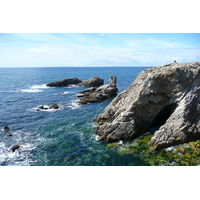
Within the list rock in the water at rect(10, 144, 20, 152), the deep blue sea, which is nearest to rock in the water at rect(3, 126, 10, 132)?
the deep blue sea

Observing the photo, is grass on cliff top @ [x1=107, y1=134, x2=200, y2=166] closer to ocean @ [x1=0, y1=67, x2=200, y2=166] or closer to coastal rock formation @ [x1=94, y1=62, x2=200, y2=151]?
ocean @ [x1=0, y1=67, x2=200, y2=166]

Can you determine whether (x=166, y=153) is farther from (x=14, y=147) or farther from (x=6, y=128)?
(x=6, y=128)

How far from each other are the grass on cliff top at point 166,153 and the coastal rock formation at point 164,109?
3.00 ft

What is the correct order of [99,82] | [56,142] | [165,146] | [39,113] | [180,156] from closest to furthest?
[180,156], [165,146], [56,142], [39,113], [99,82]

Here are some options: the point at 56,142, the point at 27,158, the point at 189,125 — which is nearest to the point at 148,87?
the point at 189,125

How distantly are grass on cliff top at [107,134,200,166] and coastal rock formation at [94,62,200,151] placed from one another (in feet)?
3.00

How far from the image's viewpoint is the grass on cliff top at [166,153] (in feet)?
65.0

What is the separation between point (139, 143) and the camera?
24.8m

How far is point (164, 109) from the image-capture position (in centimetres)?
2894

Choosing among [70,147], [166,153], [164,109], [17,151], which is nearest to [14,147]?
[17,151]

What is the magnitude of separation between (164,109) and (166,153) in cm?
944

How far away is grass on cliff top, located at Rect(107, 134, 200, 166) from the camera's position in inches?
780

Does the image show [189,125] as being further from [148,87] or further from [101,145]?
[101,145]

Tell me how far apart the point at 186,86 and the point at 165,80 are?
10.3 feet
